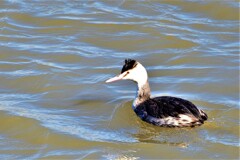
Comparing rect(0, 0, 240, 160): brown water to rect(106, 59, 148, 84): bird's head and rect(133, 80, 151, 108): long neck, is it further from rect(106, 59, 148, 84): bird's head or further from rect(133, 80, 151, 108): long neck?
rect(106, 59, 148, 84): bird's head

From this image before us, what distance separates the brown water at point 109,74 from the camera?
31.1ft

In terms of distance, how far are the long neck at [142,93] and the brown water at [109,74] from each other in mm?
197

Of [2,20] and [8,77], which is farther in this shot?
[2,20]

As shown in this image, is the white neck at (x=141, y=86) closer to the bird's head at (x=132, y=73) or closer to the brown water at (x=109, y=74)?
the bird's head at (x=132, y=73)

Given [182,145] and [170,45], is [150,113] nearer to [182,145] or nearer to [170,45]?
[182,145]

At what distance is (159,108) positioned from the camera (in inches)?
399

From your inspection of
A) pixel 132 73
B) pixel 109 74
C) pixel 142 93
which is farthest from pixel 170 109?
pixel 109 74

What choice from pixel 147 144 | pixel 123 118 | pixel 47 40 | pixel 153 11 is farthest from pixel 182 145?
pixel 153 11

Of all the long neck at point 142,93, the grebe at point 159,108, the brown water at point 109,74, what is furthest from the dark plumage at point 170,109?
the long neck at point 142,93

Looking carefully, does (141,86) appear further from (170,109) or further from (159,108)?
(170,109)

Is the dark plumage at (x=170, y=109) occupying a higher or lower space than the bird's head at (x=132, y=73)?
lower

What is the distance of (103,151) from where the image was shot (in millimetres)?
9273

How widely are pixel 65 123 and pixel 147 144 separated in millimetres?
1300

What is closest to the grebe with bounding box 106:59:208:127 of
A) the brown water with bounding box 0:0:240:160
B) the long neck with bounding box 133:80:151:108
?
the long neck with bounding box 133:80:151:108
